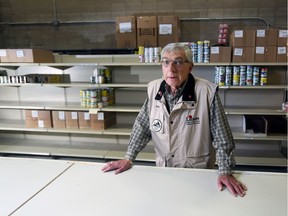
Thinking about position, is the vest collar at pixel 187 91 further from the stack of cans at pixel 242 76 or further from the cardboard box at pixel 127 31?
the cardboard box at pixel 127 31

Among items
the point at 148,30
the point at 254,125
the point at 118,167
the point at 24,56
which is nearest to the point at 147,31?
the point at 148,30

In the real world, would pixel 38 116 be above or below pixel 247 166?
above

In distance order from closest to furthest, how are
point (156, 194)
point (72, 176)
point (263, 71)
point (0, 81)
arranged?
point (156, 194)
point (72, 176)
point (263, 71)
point (0, 81)

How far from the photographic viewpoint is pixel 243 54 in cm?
324

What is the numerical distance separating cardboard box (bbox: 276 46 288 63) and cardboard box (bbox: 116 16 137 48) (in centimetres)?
195

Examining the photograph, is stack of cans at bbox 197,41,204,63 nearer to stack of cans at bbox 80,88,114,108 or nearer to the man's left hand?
stack of cans at bbox 80,88,114,108

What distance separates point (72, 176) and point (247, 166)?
282cm

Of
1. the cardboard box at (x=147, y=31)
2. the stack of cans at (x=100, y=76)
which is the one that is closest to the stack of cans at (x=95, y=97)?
the stack of cans at (x=100, y=76)

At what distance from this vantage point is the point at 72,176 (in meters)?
1.48

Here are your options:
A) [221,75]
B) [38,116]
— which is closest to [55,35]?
[38,116]

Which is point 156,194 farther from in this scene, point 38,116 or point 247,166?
point 38,116

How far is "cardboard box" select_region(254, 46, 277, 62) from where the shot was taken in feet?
10.5

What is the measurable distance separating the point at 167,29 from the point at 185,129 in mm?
2426

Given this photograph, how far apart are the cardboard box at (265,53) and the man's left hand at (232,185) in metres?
2.34
